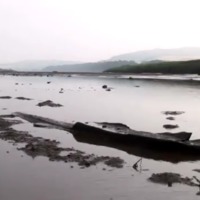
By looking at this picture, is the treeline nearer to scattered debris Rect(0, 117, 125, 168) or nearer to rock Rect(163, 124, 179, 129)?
rock Rect(163, 124, 179, 129)

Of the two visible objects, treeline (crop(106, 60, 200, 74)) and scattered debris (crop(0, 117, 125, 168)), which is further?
treeline (crop(106, 60, 200, 74))

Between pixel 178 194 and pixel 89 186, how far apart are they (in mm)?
2935

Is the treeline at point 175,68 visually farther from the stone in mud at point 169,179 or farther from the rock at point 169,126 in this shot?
the stone in mud at point 169,179

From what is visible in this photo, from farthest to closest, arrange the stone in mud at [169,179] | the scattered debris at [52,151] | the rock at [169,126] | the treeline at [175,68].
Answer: the treeline at [175,68] < the rock at [169,126] < the scattered debris at [52,151] < the stone in mud at [169,179]

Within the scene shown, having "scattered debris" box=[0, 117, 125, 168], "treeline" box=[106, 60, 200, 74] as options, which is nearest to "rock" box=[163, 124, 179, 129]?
"scattered debris" box=[0, 117, 125, 168]

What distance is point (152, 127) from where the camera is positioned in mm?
26219

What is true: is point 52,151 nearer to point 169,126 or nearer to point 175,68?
point 169,126

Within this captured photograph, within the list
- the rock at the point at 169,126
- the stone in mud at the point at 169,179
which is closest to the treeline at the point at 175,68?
the rock at the point at 169,126

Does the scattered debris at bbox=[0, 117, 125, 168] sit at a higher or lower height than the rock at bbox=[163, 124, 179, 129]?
higher

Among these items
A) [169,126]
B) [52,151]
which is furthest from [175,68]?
[52,151]

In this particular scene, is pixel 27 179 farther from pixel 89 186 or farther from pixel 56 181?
pixel 89 186

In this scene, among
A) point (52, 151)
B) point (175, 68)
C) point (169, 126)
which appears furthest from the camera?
point (175, 68)

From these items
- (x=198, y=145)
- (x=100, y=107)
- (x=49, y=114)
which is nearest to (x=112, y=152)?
(x=198, y=145)

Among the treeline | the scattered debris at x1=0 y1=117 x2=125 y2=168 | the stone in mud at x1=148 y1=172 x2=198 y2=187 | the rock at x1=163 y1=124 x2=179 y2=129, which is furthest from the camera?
the treeline
